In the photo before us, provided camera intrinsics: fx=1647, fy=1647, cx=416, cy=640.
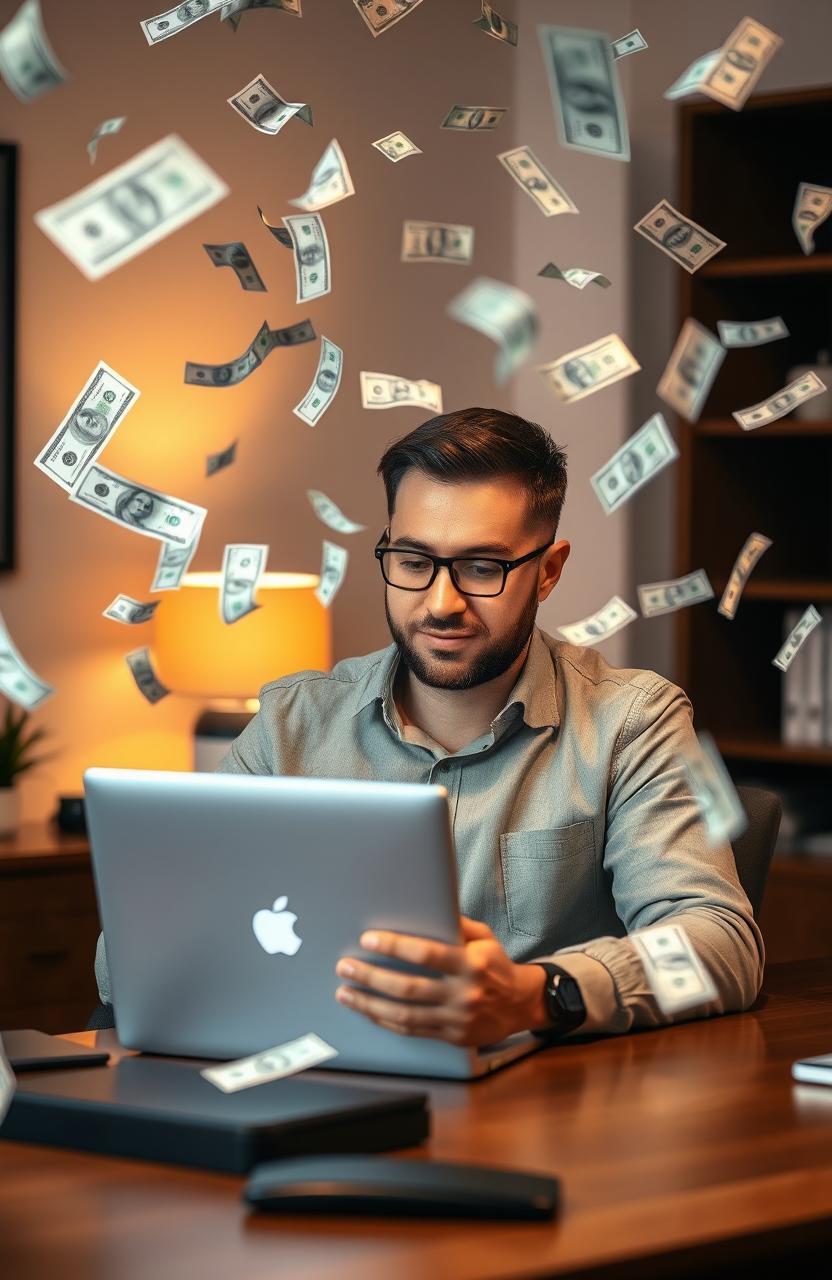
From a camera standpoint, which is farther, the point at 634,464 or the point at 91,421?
the point at 634,464

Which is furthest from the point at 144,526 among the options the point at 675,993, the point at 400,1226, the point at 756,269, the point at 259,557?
the point at 756,269

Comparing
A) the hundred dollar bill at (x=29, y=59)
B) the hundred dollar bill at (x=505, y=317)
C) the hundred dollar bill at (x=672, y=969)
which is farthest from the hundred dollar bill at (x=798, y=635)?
the hundred dollar bill at (x=29, y=59)

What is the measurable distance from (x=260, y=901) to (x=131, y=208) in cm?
60

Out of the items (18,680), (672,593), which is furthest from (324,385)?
(18,680)

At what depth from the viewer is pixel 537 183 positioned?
2.13 m

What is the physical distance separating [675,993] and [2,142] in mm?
2588

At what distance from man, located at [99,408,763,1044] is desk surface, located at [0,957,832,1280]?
1.12 ft

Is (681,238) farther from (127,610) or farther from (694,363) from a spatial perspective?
(127,610)

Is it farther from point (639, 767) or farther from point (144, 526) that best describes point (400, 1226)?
point (144, 526)

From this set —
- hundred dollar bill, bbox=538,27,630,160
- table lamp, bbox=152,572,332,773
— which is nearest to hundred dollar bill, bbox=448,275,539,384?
hundred dollar bill, bbox=538,27,630,160

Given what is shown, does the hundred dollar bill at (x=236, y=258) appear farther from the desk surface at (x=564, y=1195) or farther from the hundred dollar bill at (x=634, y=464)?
the desk surface at (x=564, y=1195)

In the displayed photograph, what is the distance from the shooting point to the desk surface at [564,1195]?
1.07 metres

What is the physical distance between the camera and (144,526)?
2000 millimetres

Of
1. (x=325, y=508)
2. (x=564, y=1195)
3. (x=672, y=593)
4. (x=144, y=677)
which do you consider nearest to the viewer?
(x=564, y=1195)
